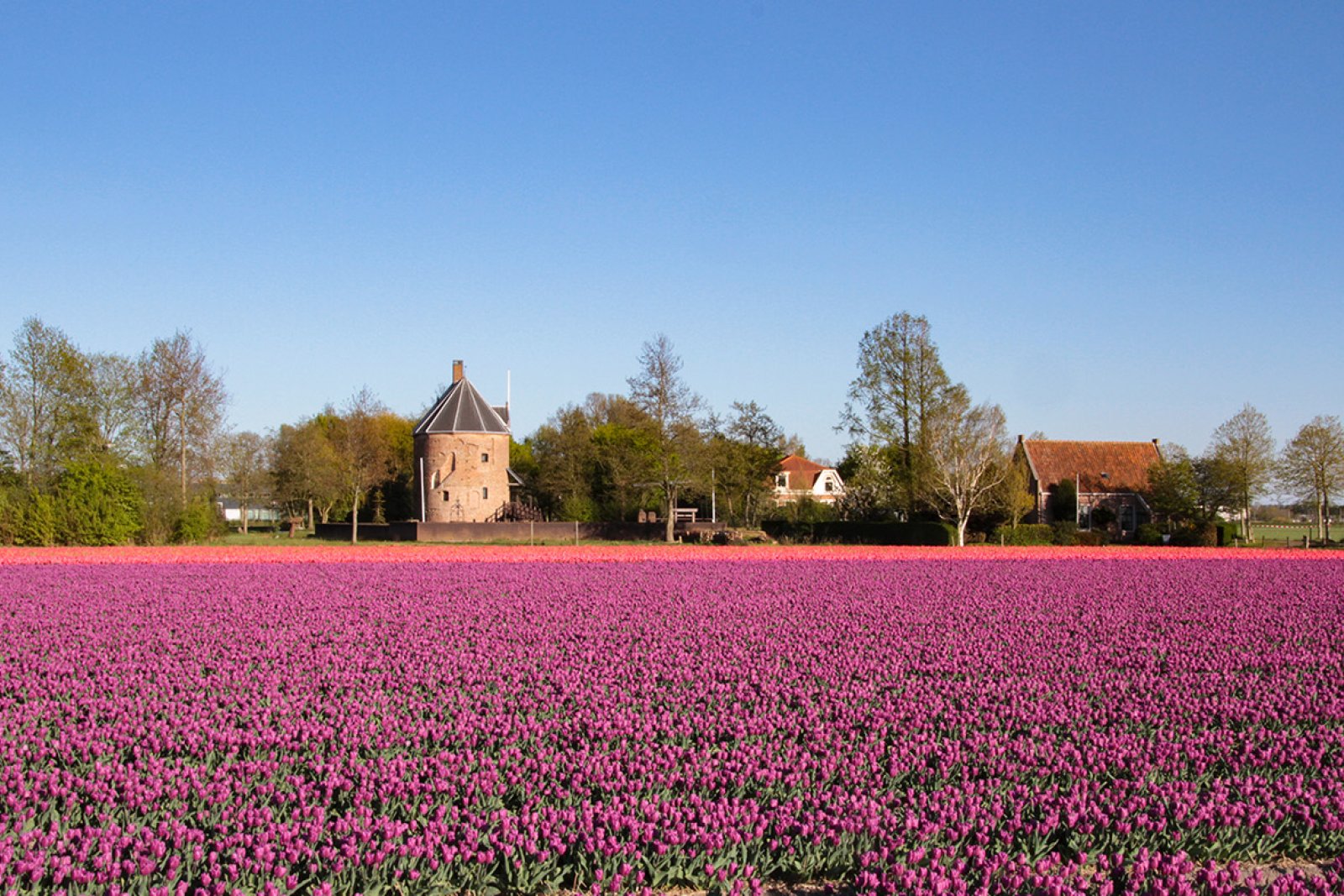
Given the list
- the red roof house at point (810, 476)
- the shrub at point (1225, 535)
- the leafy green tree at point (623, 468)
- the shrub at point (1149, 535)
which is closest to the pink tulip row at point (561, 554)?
the shrub at point (1225, 535)

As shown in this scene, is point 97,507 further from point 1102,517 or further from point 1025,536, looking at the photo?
point 1102,517

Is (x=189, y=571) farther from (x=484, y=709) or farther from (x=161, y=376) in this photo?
(x=161, y=376)

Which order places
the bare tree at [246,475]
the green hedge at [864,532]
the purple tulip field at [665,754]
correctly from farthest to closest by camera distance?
the bare tree at [246,475] → the green hedge at [864,532] → the purple tulip field at [665,754]

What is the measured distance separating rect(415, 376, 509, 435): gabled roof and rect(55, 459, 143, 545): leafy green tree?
2273 cm

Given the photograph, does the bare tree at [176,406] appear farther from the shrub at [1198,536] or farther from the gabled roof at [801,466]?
the gabled roof at [801,466]

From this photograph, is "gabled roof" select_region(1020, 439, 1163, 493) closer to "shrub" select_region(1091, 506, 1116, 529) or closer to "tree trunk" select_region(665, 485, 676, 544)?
"shrub" select_region(1091, 506, 1116, 529)

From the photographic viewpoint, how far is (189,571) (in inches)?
945

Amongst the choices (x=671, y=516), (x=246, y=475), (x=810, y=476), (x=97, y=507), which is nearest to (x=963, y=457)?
(x=671, y=516)

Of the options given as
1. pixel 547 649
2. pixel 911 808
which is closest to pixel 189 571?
pixel 547 649

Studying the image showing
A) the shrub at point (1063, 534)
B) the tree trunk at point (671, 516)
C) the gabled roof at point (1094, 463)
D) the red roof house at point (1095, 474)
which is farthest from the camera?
the gabled roof at point (1094, 463)

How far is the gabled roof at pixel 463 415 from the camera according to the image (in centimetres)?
6219

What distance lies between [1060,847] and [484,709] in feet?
15.0

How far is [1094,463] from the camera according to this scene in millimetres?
67312

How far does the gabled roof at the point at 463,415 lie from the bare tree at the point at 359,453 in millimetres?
3535
